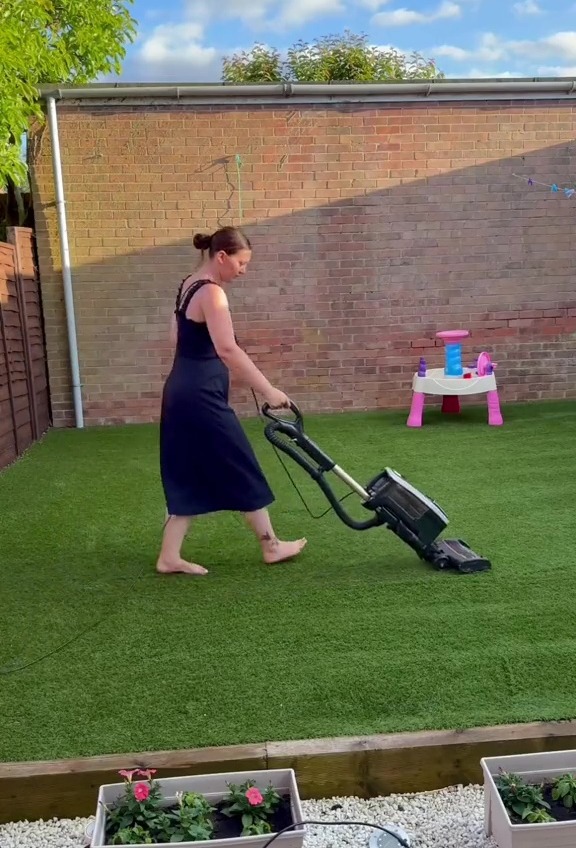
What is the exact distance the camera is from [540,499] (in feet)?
15.0

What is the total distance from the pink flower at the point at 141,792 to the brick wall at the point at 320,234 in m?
6.23

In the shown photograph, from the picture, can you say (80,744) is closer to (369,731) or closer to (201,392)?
(369,731)

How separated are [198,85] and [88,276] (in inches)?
85.3

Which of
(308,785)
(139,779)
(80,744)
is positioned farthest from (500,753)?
(80,744)

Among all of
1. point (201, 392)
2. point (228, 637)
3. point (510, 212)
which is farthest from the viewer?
point (510, 212)

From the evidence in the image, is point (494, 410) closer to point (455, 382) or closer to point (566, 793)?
point (455, 382)

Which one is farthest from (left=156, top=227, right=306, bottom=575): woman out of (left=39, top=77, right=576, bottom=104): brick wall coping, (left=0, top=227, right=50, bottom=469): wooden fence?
(left=39, top=77, right=576, bottom=104): brick wall coping

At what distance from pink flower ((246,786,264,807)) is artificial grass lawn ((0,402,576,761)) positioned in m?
0.40

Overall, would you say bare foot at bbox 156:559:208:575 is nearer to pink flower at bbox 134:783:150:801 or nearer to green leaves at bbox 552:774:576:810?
pink flower at bbox 134:783:150:801

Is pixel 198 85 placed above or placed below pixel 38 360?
above

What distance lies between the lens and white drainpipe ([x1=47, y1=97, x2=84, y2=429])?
7.21 metres

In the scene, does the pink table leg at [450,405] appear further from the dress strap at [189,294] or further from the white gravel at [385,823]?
the white gravel at [385,823]

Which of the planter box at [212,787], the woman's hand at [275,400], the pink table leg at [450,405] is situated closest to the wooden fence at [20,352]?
the woman's hand at [275,400]

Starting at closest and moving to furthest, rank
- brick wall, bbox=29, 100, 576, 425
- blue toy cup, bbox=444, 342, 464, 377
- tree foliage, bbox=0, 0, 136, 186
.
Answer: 1. tree foliage, bbox=0, 0, 136, 186
2. blue toy cup, bbox=444, 342, 464, 377
3. brick wall, bbox=29, 100, 576, 425
